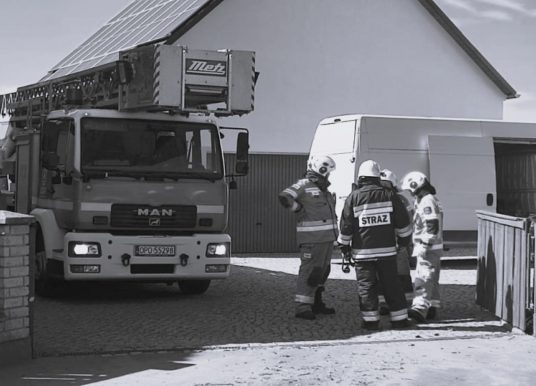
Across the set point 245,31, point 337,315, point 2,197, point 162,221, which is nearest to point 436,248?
point 337,315

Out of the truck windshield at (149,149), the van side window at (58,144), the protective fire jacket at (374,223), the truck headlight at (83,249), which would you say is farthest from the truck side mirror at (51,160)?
the protective fire jacket at (374,223)

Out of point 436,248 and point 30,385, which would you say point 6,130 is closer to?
point 436,248

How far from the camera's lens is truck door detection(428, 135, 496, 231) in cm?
1738

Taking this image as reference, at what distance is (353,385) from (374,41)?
1749 centimetres

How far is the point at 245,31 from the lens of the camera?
2198 cm

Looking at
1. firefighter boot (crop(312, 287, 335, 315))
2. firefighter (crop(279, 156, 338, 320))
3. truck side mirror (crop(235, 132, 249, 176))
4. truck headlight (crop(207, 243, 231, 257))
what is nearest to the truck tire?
truck headlight (crop(207, 243, 231, 257))

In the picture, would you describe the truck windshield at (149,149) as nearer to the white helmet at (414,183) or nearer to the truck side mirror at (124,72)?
the truck side mirror at (124,72)

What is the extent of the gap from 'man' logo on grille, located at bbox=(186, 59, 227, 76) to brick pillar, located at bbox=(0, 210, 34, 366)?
4.00m

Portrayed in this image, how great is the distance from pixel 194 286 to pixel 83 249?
2.16 meters

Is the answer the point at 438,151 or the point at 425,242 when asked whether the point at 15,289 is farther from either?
the point at 438,151

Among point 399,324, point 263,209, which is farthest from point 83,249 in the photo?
point 263,209

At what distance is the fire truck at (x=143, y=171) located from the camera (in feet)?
38.4

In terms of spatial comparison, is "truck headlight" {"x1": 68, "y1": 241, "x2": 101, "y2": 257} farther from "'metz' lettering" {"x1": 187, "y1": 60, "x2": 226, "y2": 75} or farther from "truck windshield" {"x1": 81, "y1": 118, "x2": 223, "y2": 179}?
"'metz' lettering" {"x1": 187, "y1": 60, "x2": 226, "y2": 75}

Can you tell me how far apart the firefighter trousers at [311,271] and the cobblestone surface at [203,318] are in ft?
0.84
